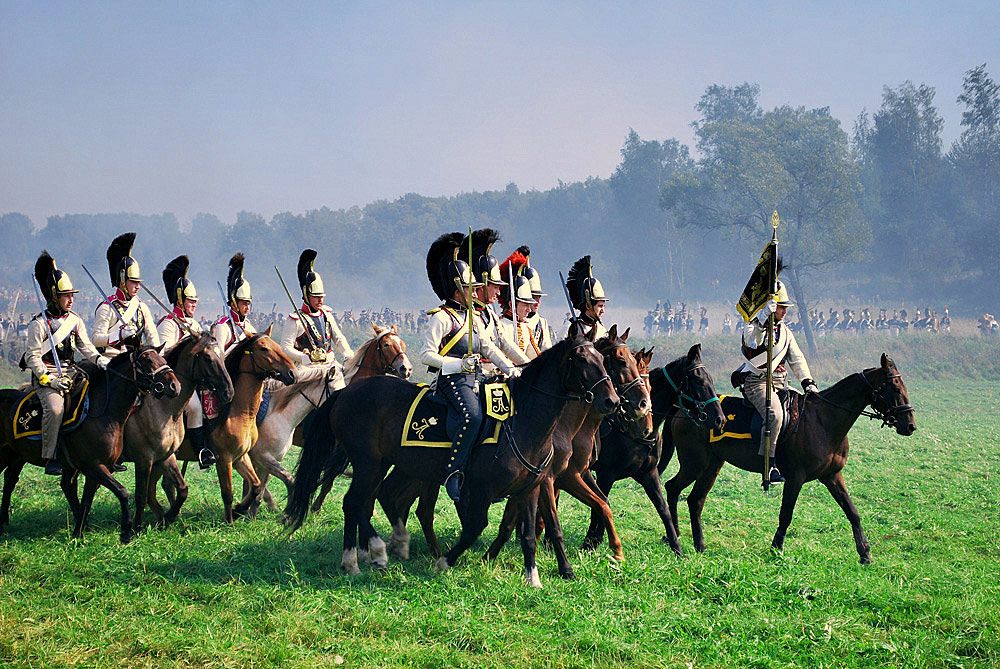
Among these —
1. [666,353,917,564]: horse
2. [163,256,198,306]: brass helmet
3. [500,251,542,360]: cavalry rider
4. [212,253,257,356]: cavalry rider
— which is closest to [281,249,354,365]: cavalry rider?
[212,253,257,356]: cavalry rider

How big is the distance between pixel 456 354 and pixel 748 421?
4267 mm

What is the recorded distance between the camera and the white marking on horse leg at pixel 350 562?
9820mm

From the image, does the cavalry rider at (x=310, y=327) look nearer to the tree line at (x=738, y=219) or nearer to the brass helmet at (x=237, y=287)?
the brass helmet at (x=237, y=287)

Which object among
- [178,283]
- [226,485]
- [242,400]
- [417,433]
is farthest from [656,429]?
[178,283]

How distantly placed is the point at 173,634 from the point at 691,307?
80.2m

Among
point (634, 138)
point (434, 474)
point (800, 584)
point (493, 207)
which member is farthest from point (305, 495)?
point (493, 207)

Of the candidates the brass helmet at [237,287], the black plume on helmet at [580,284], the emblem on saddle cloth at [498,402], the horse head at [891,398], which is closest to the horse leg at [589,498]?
the emblem on saddle cloth at [498,402]

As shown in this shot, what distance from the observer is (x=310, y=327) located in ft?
44.3

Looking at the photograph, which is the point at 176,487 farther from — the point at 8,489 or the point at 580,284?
the point at 580,284

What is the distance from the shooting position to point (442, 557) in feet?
33.0

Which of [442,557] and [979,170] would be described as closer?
[442,557]

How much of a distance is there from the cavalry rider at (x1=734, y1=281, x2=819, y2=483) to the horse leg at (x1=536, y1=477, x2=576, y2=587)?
3.30m

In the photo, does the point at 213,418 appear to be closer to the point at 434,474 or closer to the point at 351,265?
the point at 434,474

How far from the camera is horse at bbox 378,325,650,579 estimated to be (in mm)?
9852
